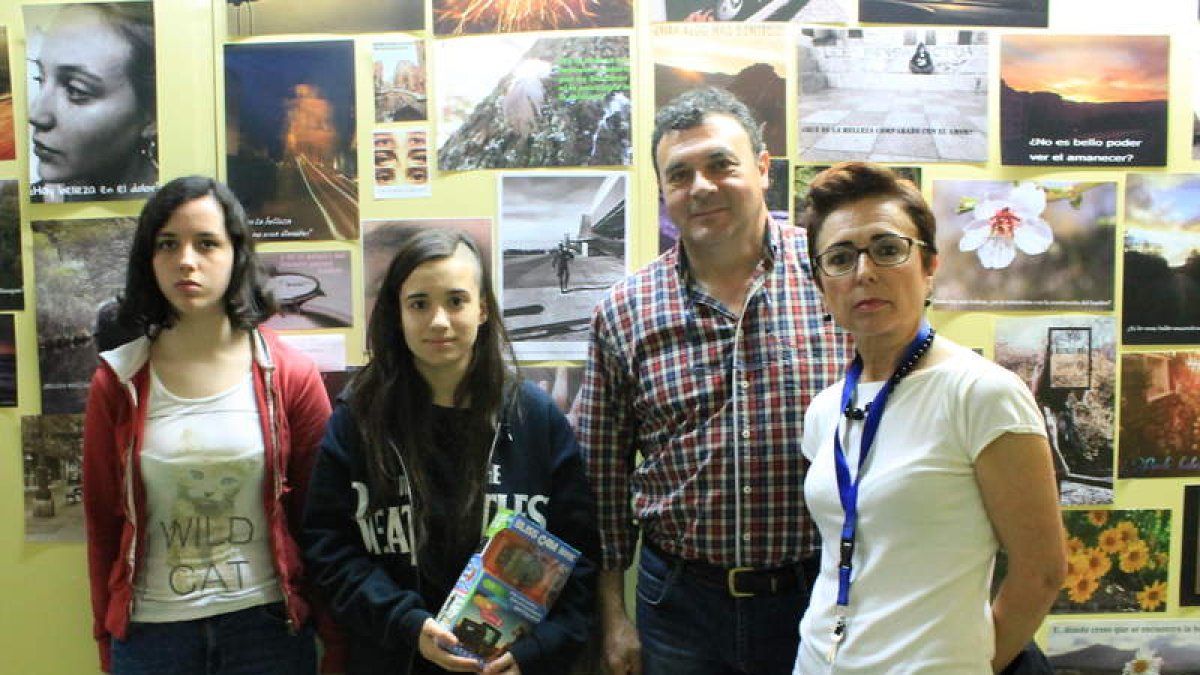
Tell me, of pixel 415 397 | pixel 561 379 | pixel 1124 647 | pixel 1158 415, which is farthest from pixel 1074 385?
pixel 415 397

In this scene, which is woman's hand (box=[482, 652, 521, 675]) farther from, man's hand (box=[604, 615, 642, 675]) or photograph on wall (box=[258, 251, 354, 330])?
photograph on wall (box=[258, 251, 354, 330])

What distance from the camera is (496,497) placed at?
1578mm

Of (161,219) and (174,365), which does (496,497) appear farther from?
(161,219)

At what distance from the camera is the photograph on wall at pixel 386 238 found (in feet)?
6.33

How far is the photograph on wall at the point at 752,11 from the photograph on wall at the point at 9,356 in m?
1.88

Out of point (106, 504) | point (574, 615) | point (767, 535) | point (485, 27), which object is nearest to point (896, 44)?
point (485, 27)

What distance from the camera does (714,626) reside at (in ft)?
5.06

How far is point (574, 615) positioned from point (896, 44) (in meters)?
1.60

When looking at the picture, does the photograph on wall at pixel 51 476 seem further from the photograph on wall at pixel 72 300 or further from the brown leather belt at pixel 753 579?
the brown leather belt at pixel 753 579

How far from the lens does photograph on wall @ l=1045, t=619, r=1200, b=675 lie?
6.32 ft

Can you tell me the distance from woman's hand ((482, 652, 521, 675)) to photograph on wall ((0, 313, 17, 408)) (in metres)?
1.51

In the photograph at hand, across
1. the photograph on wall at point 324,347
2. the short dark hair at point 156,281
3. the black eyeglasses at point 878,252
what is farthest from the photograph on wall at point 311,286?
the black eyeglasses at point 878,252

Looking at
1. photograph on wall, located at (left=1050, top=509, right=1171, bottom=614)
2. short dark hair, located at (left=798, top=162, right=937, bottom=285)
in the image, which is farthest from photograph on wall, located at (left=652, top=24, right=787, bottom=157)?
photograph on wall, located at (left=1050, top=509, right=1171, bottom=614)

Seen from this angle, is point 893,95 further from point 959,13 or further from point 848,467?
point 848,467
